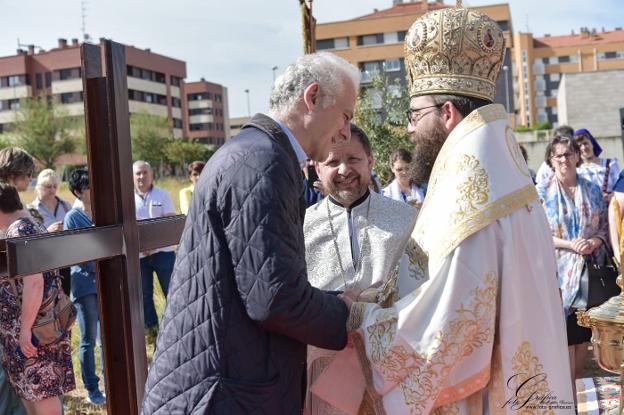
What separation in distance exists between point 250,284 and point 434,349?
23.6 inches

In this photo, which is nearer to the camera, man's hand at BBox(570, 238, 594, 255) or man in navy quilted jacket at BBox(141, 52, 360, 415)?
man in navy quilted jacket at BBox(141, 52, 360, 415)

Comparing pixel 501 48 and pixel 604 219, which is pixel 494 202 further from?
pixel 604 219

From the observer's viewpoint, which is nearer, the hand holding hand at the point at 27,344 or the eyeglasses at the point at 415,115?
the eyeglasses at the point at 415,115

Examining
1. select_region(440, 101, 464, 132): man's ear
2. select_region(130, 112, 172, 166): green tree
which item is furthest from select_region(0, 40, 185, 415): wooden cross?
select_region(130, 112, 172, 166): green tree

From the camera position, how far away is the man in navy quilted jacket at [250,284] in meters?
Result: 1.85

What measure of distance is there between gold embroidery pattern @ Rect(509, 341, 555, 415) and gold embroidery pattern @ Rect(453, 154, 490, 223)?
43cm

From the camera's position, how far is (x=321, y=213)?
10.9 ft

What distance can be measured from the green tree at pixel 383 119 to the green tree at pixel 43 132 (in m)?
41.7

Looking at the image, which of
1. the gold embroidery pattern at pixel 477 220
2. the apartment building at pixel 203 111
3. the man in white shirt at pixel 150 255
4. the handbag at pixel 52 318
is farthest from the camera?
the apartment building at pixel 203 111

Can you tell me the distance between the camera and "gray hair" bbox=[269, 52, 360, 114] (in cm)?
207

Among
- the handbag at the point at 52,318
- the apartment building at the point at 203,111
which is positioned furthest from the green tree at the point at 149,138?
the handbag at the point at 52,318

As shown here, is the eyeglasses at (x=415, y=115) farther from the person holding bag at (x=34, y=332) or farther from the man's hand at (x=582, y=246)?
the man's hand at (x=582, y=246)

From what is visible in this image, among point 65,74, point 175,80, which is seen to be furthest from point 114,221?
point 175,80

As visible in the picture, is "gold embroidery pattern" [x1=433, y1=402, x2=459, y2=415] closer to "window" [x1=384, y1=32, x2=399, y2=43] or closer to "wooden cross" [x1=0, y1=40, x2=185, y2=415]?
"wooden cross" [x1=0, y1=40, x2=185, y2=415]
